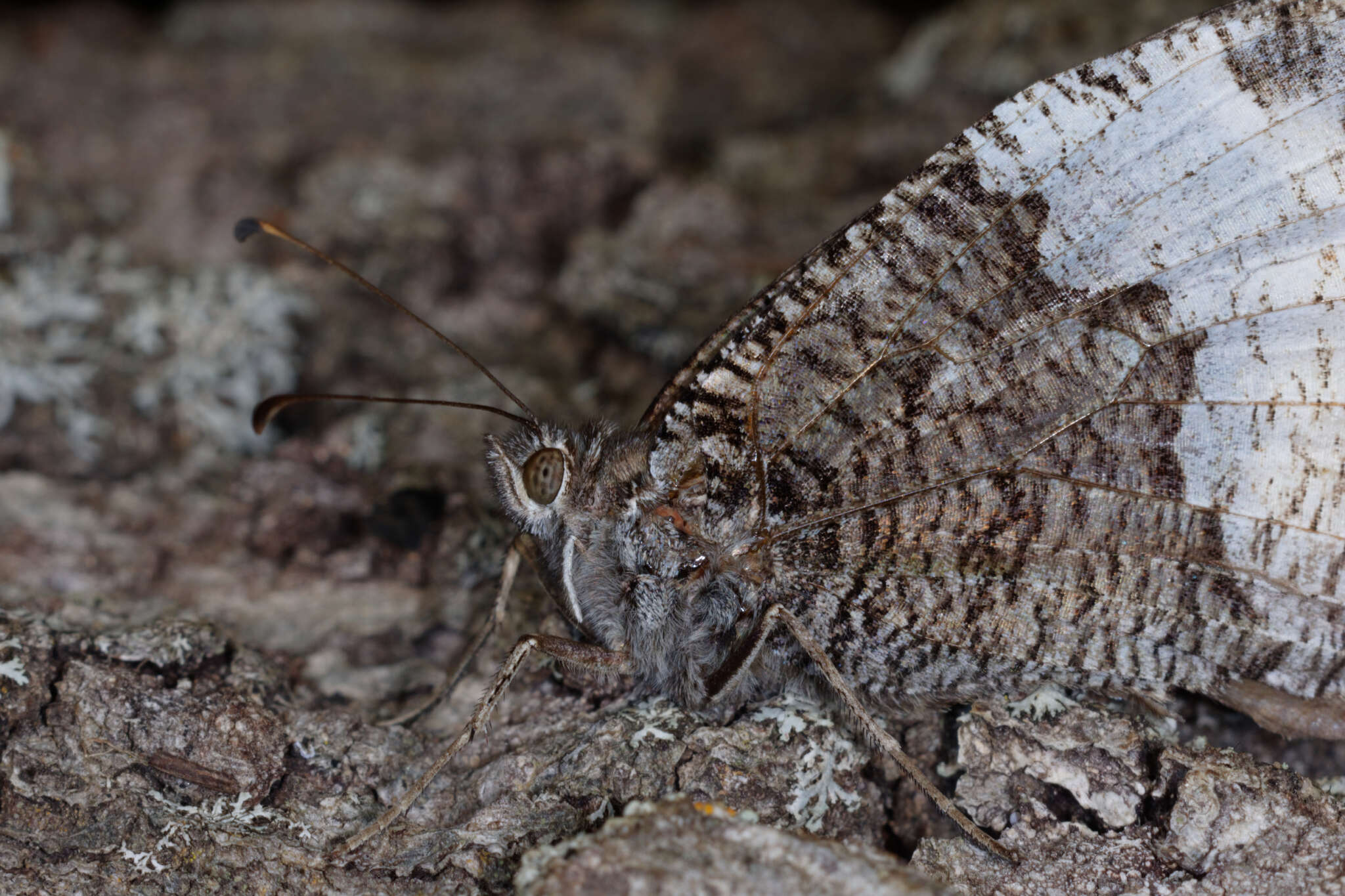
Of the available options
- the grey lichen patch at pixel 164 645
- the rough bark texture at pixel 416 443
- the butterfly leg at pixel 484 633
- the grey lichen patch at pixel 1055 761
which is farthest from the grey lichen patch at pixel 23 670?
the grey lichen patch at pixel 1055 761

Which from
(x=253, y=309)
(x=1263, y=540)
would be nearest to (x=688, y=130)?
(x=253, y=309)

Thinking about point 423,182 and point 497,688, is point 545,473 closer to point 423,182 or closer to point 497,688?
point 497,688

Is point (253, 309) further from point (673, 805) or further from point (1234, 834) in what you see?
point (1234, 834)

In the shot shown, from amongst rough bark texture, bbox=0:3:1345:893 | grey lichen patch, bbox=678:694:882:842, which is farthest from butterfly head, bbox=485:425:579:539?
grey lichen patch, bbox=678:694:882:842

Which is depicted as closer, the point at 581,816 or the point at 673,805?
the point at 673,805

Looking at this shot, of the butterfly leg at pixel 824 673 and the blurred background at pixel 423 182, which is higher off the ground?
the blurred background at pixel 423 182

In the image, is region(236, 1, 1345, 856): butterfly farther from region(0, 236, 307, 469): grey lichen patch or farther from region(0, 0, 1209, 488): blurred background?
region(0, 236, 307, 469): grey lichen patch

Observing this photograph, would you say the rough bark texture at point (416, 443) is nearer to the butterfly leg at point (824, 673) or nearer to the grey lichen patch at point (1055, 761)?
the grey lichen patch at point (1055, 761)
